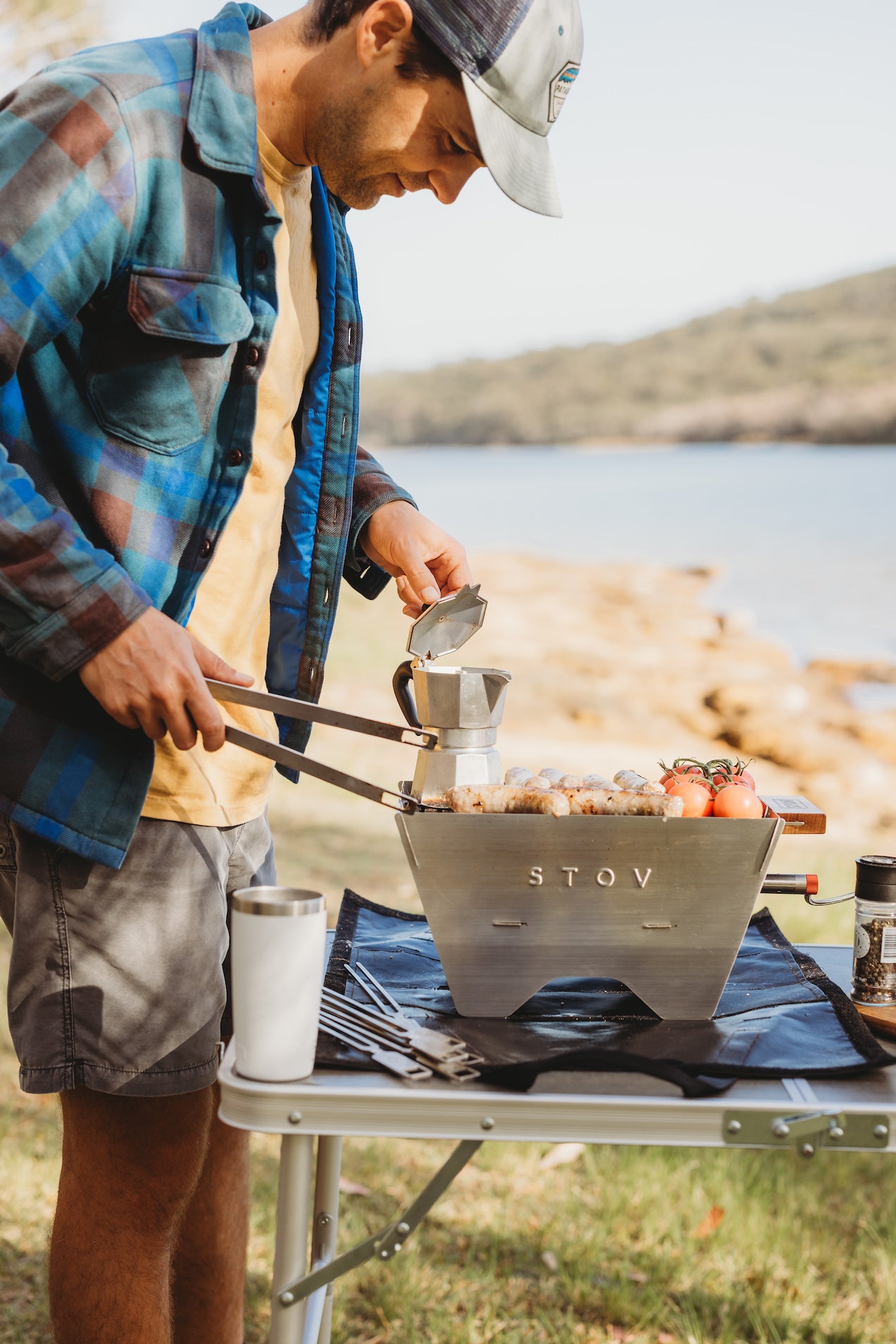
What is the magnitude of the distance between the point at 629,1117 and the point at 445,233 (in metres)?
51.7

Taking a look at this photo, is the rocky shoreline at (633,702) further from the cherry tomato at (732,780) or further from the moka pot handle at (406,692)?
the cherry tomato at (732,780)

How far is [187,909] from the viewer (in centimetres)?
153

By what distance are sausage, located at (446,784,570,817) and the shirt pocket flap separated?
0.65 meters

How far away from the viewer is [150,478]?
1.46 m

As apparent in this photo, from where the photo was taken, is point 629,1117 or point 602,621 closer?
point 629,1117

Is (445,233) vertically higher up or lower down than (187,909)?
higher up

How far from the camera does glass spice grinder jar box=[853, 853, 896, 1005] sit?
4.91ft

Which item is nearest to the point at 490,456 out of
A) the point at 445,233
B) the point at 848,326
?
the point at 848,326

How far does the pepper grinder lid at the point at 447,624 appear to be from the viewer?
1758mm

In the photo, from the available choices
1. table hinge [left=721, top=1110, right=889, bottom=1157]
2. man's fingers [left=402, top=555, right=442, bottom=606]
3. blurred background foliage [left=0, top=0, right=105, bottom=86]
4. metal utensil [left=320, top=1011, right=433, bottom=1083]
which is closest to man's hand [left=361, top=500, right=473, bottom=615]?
man's fingers [left=402, top=555, right=442, bottom=606]

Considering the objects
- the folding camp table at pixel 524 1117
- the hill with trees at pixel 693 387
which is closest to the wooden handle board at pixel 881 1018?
the folding camp table at pixel 524 1117

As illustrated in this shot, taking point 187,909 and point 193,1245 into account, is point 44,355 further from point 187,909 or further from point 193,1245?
point 193,1245

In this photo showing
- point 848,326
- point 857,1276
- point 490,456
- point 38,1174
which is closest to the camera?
point 857,1276

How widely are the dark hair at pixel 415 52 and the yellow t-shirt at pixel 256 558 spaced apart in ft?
0.62
